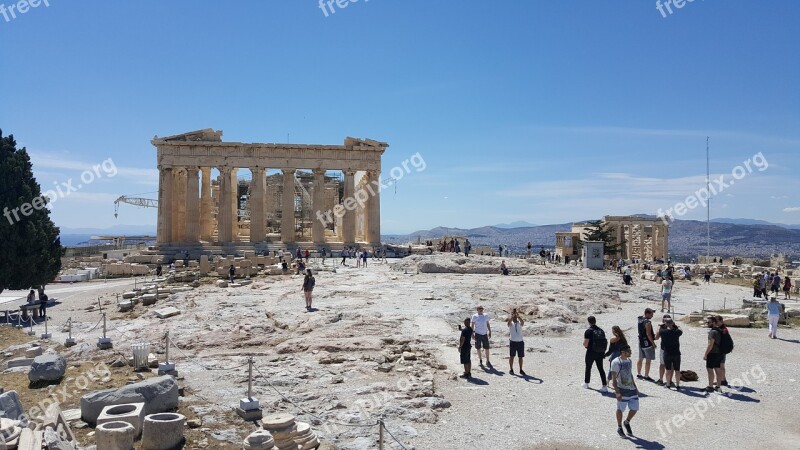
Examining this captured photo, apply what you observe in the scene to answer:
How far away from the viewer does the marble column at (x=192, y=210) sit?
4766 centimetres

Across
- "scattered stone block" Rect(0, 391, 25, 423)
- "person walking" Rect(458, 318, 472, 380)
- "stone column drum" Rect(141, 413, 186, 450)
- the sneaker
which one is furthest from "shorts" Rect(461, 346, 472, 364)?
"scattered stone block" Rect(0, 391, 25, 423)

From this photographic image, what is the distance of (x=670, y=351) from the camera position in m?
12.2

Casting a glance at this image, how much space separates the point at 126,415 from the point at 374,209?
40.2 metres

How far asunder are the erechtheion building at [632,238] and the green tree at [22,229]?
45351 mm

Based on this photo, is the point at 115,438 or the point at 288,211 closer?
the point at 115,438

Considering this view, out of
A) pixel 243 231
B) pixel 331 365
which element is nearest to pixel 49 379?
pixel 331 365

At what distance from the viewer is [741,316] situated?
65.2 ft

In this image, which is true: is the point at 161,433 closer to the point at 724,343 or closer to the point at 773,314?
the point at 724,343

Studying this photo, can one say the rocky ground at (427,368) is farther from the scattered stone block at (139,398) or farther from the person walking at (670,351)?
the scattered stone block at (139,398)

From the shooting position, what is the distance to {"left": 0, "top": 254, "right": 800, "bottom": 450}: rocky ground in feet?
32.5

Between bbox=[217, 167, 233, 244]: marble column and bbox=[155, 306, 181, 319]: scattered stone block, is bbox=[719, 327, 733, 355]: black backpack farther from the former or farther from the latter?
bbox=[217, 167, 233, 244]: marble column

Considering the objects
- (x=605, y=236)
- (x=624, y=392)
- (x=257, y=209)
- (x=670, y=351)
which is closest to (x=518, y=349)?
(x=670, y=351)

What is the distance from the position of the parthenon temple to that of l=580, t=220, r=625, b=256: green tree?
73.6ft

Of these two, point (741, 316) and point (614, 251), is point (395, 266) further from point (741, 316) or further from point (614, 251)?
point (614, 251)
